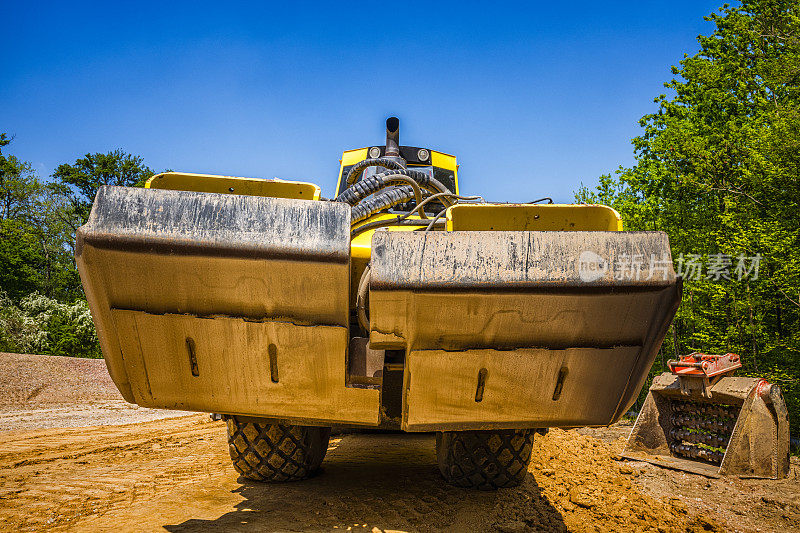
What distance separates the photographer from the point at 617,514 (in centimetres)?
365

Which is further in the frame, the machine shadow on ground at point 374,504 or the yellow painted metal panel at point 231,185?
the machine shadow on ground at point 374,504

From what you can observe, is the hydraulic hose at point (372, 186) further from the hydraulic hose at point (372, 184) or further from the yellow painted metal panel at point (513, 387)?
the yellow painted metal panel at point (513, 387)

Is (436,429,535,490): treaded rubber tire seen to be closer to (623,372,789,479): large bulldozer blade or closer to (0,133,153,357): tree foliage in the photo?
(623,372,789,479): large bulldozer blade

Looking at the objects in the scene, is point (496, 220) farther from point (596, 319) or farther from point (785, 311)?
point (785, 311)

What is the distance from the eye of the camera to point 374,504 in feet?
10.7

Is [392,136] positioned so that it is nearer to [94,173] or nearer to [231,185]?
[231,185]

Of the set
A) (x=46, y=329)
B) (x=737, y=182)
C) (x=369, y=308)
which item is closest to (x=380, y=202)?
(x=369, y=308)

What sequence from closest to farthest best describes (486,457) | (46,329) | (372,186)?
1. (372,186)
2. (486,457)
3. (46,329)

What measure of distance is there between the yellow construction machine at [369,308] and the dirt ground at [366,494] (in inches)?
34.4

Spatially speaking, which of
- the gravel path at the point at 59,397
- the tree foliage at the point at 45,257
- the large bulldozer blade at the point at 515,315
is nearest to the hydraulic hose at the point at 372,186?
the large bulldozer blade at the point at 515,315

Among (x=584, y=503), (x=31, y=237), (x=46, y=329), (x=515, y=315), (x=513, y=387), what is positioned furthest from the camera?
(x=31, y=237)

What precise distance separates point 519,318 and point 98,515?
8.85 feet

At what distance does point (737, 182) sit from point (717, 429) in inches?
414

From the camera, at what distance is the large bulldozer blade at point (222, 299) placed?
216 cm
